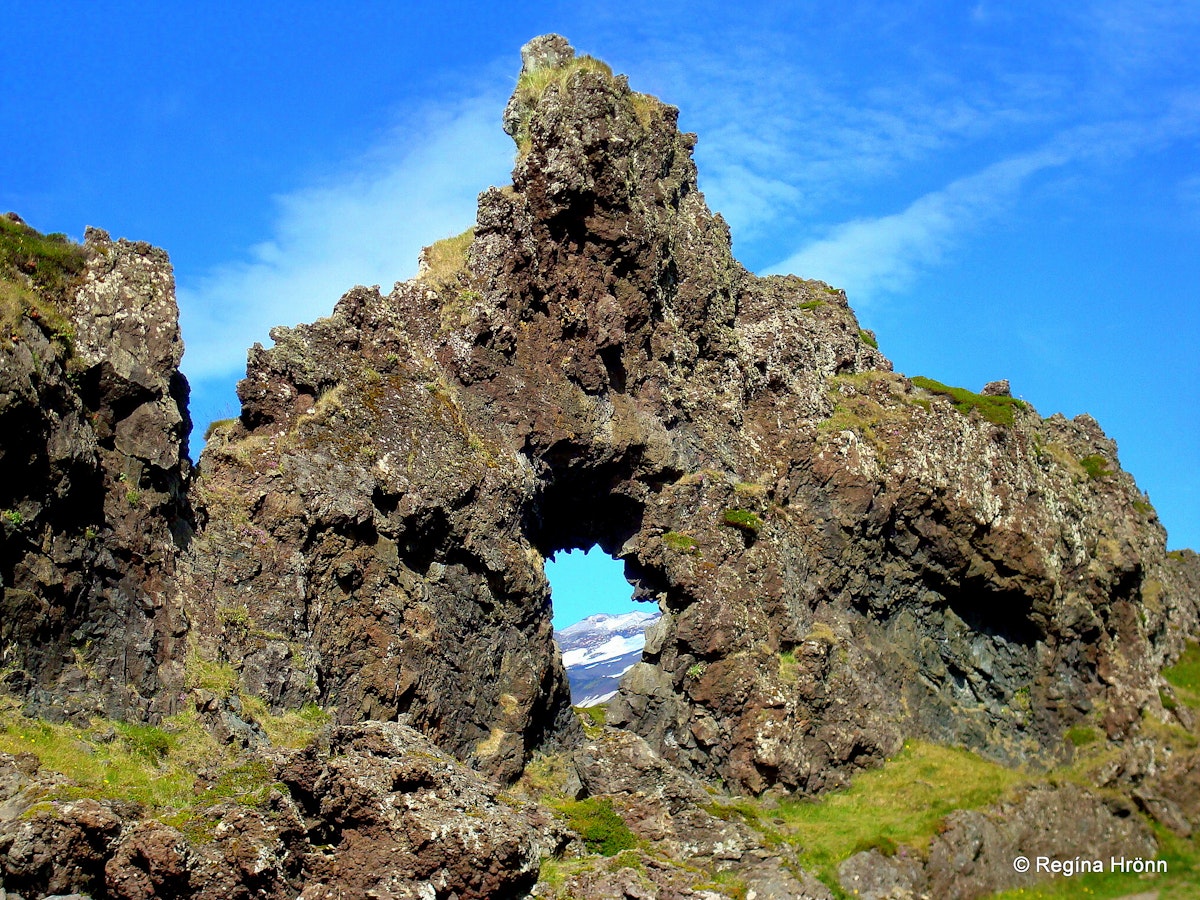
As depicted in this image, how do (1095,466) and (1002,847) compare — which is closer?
(1002,847)

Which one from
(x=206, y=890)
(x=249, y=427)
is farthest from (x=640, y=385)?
(x=206, y=890)

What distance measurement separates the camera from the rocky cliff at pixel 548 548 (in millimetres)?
23500

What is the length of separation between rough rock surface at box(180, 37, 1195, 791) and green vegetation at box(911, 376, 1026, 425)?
0.96ft

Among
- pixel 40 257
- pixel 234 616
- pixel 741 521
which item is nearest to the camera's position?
pixel 40 257

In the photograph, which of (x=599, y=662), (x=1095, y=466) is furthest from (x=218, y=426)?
(x=599, y=662)

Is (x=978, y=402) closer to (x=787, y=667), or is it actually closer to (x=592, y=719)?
(x=787, y=667)

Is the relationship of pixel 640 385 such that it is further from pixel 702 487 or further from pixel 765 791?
pixel 765 791

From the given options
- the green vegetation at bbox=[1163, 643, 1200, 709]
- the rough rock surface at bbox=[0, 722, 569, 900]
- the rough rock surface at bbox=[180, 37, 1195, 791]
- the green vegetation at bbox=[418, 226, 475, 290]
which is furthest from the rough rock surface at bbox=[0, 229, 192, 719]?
the green vegetation at bbox=[1163, 643, 1200, 709]

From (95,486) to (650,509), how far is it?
20.5 meters

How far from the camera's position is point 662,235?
4262 cm

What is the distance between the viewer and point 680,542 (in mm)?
39781

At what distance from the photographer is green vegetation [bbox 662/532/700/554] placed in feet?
130

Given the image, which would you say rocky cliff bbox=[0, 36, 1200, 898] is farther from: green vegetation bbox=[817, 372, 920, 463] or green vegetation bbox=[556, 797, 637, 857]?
green vegetation bbox=[556, 797, 637, 857]

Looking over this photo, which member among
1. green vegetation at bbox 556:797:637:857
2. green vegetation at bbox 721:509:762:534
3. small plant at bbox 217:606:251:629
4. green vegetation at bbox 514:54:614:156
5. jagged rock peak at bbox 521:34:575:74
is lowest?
green vegetation at bbox 556:797:637:857
